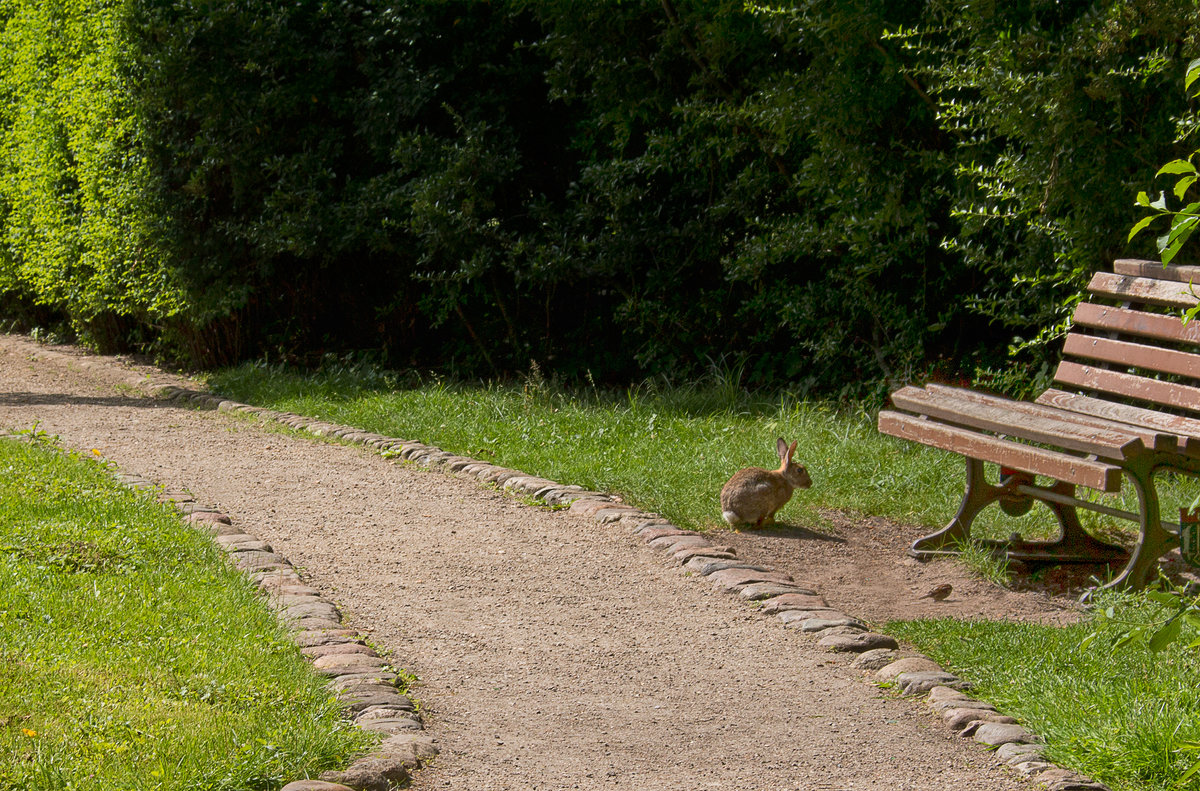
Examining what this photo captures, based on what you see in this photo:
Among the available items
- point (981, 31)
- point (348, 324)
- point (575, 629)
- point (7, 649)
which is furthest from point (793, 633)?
point (348, 324)

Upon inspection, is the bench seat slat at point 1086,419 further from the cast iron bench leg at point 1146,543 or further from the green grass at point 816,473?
the green grass at point 816,473

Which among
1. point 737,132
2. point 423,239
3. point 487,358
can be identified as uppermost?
point 737,132

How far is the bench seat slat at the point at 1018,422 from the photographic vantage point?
15.2 feet

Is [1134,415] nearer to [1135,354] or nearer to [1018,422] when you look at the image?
[1135,354]

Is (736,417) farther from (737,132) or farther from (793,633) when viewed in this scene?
(793,633)

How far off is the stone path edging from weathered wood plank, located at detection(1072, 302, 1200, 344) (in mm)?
1968

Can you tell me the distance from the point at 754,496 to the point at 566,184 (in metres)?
6.19

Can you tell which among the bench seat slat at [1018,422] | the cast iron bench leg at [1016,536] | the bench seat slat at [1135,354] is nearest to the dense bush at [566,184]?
the bench seat slat at [1135,354]

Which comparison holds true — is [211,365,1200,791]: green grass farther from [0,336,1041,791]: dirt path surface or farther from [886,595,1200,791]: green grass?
[0,336,1041,791]: dirt path surface

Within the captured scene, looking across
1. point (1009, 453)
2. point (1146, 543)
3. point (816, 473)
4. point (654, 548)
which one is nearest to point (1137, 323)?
point (1009, 453)

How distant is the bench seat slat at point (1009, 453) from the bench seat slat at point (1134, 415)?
0.38 meters

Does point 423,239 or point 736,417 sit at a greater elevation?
point 423,239

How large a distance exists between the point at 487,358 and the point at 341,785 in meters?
8.46

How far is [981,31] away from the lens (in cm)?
705
